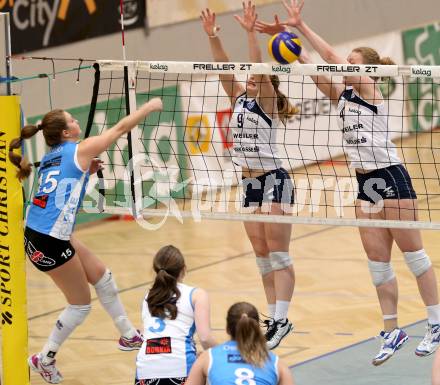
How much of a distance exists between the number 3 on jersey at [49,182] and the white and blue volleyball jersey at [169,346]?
175 cm

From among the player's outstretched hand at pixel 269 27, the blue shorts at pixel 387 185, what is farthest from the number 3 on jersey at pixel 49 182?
the blue shorts at pixel 387 185

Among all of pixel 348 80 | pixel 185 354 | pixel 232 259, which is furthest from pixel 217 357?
pixel 232 259

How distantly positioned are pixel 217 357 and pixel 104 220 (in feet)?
30.5

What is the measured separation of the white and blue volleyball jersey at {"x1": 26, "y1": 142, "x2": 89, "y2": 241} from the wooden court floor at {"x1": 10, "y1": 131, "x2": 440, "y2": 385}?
166 centimetres

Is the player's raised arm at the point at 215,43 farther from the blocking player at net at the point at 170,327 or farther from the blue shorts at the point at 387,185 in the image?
the blocking player at net at the point at 170,327

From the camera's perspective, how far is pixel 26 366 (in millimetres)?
8555

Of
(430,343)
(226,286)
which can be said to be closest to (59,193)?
(430,343)

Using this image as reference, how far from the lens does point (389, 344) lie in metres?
8.80

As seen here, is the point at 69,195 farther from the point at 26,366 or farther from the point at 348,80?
the point at 348,80

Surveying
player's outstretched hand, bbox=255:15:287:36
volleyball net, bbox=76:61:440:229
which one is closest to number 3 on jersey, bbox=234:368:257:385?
volleyball net, bbox=76:61:440:229

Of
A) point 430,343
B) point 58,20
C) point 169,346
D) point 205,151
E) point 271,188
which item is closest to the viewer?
point 169,346

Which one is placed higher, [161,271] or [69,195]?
[69,195]

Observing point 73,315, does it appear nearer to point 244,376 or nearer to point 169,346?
point 169,346

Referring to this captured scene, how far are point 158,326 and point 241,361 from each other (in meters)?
0.81
